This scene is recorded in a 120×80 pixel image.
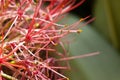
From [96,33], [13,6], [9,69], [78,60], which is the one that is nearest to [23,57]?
[9,69]

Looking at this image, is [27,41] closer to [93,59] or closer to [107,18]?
[93,59]

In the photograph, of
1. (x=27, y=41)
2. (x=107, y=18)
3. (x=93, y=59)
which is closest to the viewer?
(x=27, y=41)

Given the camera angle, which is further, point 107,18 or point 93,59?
point 107,18

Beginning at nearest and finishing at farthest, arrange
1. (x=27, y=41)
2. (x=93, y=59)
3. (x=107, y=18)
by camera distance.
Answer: (x=27, y=41)
(x=93, y=59)
(x=107, y=18)

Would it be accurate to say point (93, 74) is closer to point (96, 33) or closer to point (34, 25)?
point (96, 33)

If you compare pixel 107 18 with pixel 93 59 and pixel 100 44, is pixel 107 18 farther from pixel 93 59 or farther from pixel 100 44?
pixel 93 59

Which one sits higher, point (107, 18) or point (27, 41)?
point (27, 41)

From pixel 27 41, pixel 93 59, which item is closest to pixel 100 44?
pixel 93 59
